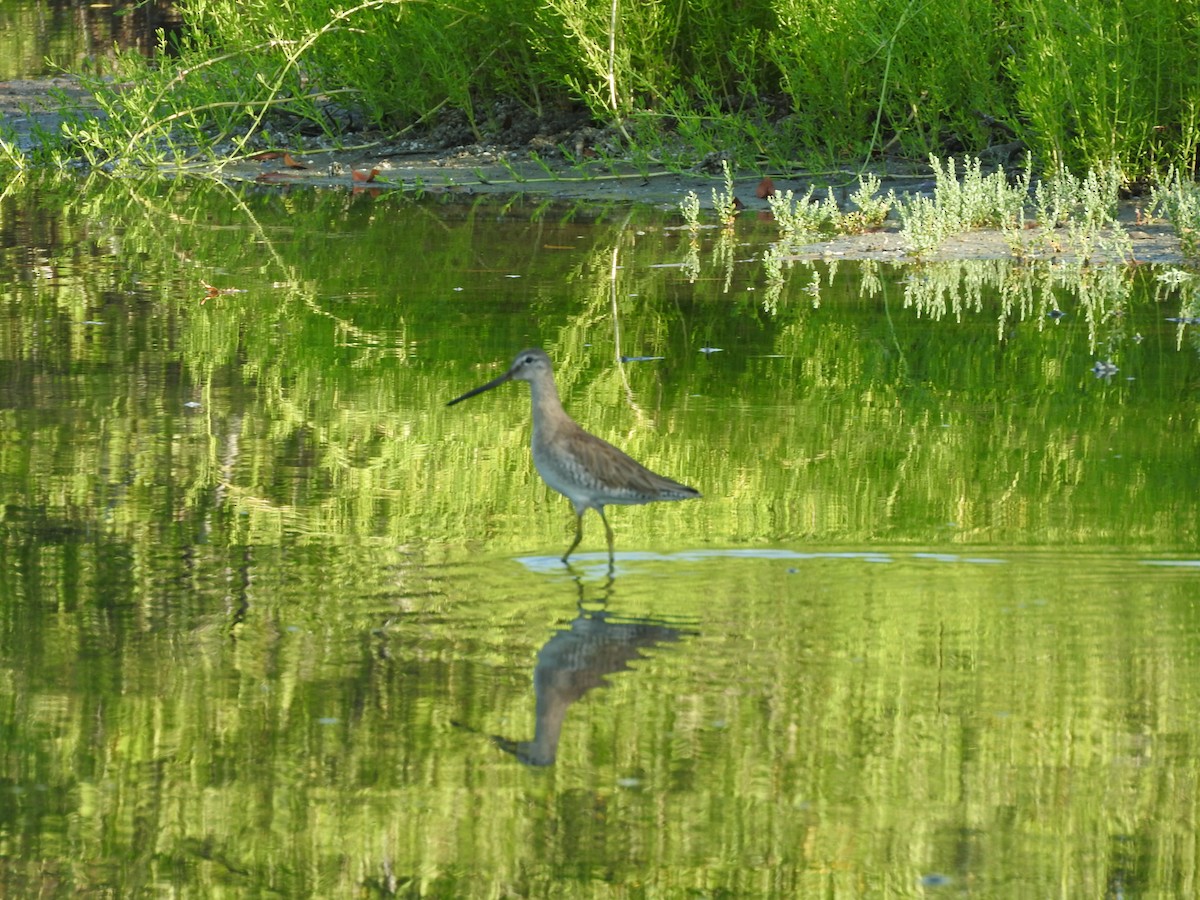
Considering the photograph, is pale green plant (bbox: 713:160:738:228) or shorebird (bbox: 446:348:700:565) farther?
pale green plant (bbox: 713:160:738:228)

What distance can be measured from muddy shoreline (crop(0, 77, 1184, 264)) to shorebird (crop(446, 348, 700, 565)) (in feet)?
22.6

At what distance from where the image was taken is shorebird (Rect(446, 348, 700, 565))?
6.48 m

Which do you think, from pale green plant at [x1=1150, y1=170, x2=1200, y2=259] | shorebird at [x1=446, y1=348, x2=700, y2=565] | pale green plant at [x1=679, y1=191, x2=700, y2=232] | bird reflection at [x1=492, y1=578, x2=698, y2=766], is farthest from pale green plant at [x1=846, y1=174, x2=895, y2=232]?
bird reflection at [x1=492, y1=578, x2=698, y2=766]

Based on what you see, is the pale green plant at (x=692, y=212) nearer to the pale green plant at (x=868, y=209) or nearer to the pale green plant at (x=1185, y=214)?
the pale green plant at (x=868, y=209)

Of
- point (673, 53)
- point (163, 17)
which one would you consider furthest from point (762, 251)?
point (163, 17)

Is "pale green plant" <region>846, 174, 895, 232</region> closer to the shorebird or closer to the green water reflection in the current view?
the green water reflection

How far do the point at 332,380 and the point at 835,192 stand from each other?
7465 mm

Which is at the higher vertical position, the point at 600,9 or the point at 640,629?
the point at 600,9

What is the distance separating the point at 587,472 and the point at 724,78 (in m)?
12.1

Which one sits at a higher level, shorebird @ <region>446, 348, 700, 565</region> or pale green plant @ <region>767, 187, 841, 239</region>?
pale green plant @ <region>767, 187, 841, 239</region>

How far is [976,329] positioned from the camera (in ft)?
34.8

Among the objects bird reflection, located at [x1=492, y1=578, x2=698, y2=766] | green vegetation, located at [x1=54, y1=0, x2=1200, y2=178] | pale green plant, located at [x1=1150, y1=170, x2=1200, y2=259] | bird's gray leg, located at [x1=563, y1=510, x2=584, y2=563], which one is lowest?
bird reflection, located at [x1=492, y1=578, x2=698, y2=766]

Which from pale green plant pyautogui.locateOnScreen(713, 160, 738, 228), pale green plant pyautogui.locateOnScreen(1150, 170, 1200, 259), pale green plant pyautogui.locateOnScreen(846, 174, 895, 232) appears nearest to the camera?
pale green plant pyautogui.locateOnScreen(1150, 170, 1200, 259)

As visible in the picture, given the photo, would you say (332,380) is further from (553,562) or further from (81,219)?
(81,219)
